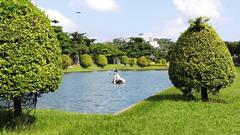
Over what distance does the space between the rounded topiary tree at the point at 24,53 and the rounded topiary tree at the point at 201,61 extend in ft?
23.3

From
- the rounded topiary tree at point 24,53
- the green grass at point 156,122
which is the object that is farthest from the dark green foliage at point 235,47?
the rounded topiary tree at point 24,53

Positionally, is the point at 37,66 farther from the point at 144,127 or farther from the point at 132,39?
the point at 132,39

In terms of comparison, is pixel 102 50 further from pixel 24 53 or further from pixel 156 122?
pixel 24 53

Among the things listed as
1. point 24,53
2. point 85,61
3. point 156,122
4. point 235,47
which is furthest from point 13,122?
point 235,47

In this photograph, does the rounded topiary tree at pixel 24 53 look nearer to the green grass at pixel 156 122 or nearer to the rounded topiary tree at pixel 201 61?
the green grass at pixel 156 122

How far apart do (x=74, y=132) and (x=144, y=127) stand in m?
1.84

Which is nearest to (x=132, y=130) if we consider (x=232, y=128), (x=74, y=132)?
(x=74, y=132)

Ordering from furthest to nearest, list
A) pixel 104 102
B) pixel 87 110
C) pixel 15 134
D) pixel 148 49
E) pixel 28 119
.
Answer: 1. pixel 148 49
2. pixel 104 102
3. pixel 87 110
4. pixel 28 119
5. pixel 15 134

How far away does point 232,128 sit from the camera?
37.8 ft

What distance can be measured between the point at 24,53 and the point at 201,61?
8.44 metres

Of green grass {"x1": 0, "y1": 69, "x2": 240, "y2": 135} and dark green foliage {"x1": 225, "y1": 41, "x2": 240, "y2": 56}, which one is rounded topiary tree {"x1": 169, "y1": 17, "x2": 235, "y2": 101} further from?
dark green foliage {"x1": 225, "y1": 41, "x2": 240, "y2": 56}

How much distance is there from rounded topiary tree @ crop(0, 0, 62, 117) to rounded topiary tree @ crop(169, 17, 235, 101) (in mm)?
7087

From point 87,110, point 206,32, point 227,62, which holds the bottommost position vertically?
point 87,110

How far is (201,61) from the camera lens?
17.2 meters
